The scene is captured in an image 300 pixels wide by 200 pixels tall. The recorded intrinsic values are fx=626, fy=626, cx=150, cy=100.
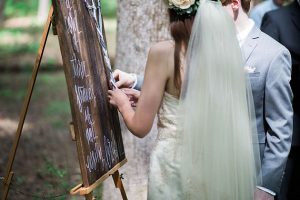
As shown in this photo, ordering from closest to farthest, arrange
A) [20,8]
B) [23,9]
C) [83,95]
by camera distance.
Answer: [83,95]
[20,8]
[23,9]

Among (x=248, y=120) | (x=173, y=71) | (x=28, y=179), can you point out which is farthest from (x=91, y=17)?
(x=28, y=179)

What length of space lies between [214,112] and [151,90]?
0.34 meters

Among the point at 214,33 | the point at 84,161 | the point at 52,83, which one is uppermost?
the point at 214,33

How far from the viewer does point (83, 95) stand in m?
3.34

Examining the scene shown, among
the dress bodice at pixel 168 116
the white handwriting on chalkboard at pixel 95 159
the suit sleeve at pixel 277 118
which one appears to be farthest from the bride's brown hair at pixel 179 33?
the white handwriting on chalkboard at pixel 95 159

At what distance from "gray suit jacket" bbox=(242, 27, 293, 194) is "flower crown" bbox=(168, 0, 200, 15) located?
49 centimetres

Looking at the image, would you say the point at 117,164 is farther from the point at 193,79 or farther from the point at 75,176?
the point at 75,176

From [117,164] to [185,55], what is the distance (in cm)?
98

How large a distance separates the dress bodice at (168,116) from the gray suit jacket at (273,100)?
1.55 ft

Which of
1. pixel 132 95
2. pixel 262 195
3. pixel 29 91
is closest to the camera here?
pixel 262 195

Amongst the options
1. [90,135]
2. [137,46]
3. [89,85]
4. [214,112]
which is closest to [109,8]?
[137,46]

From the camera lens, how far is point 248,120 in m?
3.24

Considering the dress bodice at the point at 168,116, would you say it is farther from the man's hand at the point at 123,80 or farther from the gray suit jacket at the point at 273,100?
the man's hand at the point at 123,80

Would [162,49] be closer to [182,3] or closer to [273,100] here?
[182,3]
